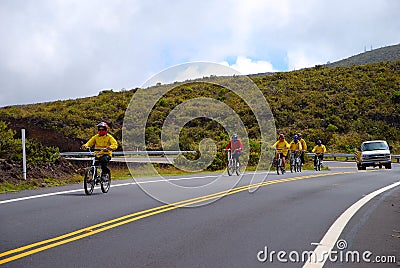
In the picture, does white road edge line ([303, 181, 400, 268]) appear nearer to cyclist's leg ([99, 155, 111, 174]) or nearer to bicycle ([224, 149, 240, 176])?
cyclist's leg ([99, 155, 111, 174])

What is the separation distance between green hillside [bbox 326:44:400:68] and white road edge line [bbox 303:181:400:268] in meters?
104

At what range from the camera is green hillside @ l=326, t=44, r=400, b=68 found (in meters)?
111

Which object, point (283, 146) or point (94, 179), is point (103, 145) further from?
point (283, 146)

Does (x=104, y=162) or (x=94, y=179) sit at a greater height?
(x=104, y=162)

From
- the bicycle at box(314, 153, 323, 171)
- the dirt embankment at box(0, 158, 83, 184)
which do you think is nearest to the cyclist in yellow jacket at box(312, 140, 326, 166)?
the bicycle at box(314, 153, 323, 171)

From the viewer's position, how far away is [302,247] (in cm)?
741

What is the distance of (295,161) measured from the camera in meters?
27.1

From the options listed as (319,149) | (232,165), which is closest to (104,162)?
(232,165)

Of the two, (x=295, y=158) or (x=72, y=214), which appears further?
(x=295, y=158)

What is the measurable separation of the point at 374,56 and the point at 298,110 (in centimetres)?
6286

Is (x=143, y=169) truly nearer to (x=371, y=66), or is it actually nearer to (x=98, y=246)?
(x=98, y=246)

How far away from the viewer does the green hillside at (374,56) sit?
11143 centimetres

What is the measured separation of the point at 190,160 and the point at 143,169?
3959 mm

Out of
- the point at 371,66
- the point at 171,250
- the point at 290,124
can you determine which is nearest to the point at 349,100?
the point at 290,124
